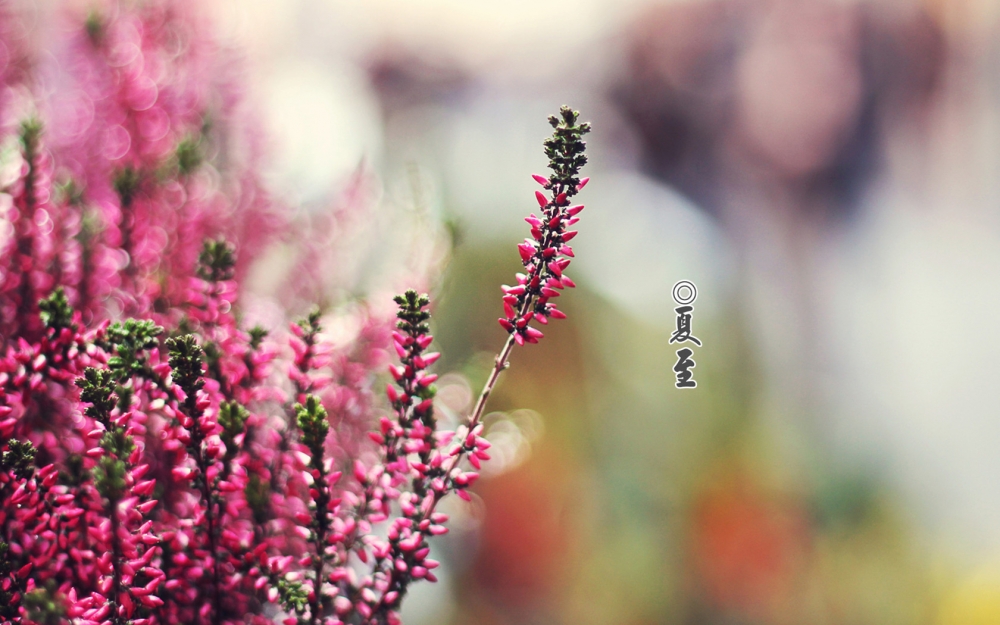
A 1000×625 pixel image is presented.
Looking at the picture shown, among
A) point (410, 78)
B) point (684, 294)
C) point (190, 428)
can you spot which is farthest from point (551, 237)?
point (410, 78)

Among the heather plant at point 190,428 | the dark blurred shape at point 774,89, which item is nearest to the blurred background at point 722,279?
the dark blurred shape at point 774,89

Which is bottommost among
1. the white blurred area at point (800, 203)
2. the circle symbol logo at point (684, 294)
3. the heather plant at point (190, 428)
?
the heather plant at point (190, 428)

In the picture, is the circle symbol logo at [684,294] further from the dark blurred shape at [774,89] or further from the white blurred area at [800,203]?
the dark blurred shape at [774,89]

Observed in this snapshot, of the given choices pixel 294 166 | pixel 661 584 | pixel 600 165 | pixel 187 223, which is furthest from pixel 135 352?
pixel 600 165

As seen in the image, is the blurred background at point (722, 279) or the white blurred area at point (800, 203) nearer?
the blurred background at point (722, 279)

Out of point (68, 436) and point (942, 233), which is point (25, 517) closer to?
point (68, 436)

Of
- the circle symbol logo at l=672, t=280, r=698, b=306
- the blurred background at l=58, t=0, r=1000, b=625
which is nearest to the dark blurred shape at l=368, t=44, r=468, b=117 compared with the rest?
the blurred background at l=58, t=0, r=1000, b=625
